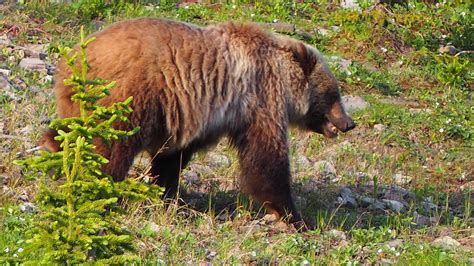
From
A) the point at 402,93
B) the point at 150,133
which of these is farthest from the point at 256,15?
the point at 150,133

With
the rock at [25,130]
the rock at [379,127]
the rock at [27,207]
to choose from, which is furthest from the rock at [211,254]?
the rock at [379,127]

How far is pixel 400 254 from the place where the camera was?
21.0ft

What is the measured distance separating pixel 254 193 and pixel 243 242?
2.41 ft

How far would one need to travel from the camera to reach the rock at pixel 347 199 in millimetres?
8016

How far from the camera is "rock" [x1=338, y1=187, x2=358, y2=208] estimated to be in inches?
316

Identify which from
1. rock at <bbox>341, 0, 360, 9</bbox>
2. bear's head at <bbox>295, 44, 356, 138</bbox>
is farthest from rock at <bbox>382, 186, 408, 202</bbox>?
rock at <bbox>341, 0, 360, 9</bbox>

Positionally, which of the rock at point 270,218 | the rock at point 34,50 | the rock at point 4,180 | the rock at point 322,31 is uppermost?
the rock at point 4,180

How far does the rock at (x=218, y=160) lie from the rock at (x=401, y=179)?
1.81 m

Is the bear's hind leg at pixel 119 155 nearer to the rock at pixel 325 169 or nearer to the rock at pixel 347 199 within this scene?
the rock at pixel 347 199

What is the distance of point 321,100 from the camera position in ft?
25.0

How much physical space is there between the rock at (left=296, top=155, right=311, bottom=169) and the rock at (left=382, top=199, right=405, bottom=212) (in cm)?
100

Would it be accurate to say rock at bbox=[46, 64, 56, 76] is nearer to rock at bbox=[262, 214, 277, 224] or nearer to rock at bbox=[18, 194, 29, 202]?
rock at bbox=[18, 194, 29, 202]

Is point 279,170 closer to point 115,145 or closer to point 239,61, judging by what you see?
point 239,61

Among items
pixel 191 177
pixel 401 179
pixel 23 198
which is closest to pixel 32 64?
pixel 191 177
